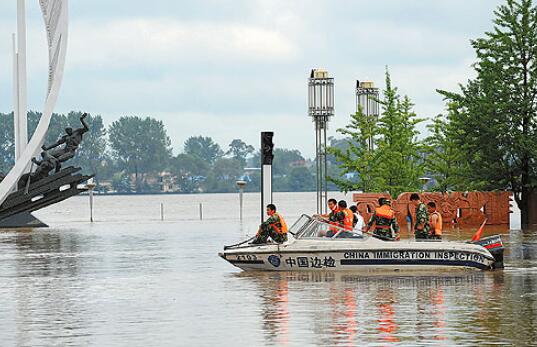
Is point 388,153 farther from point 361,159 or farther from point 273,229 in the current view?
point 273,229

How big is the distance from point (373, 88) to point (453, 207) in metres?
12.1

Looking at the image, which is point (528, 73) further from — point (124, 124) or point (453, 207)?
point (124, 124)

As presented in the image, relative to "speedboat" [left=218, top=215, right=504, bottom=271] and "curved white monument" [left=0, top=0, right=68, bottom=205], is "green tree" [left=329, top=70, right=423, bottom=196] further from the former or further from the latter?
"speedboat" [left=218, top=215, right=504, bottom=271]

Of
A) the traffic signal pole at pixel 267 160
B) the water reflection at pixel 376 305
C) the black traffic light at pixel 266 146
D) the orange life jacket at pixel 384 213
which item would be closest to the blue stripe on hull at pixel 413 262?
the water reflection at pixel 376 305

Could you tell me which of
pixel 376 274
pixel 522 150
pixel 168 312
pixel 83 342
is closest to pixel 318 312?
pixel 168 312

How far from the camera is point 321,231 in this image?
24250mm

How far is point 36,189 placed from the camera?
47.8m

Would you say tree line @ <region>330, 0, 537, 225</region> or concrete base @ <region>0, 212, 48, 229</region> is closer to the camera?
tree line @ <region>330, 0, 537, 225</region>

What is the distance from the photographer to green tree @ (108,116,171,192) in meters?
183

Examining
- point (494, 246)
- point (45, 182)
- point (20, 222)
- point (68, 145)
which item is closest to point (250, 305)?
point (494, 246)

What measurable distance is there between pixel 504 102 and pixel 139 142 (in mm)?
141568

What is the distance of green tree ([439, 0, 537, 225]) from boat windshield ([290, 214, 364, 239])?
22619 millimetres

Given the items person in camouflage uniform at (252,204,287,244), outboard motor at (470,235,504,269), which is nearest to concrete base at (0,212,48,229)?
person in camouflage uniform at (252,204,287,244)

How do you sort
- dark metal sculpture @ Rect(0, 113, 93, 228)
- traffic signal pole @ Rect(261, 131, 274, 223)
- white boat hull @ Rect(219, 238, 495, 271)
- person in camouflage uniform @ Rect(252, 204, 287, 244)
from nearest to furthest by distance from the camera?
white boat hull @ Rect(219, 238, 495, 271) → person in camouflage uniform @ Rect(252, 204, 287, 244) → traffic signal pole @ Rect(261, 131, 274, 223) → dark metal sculpture @ Rect(0, 113, 93, 228)
